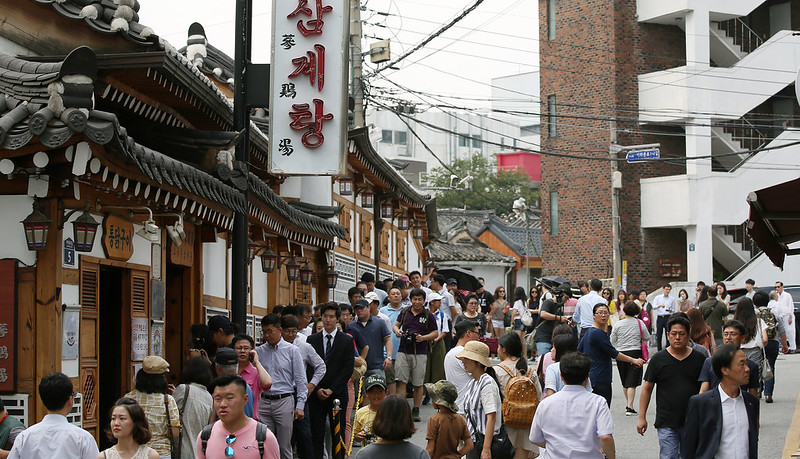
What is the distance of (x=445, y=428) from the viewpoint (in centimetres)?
897

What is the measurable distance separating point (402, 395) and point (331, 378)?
4.28ft

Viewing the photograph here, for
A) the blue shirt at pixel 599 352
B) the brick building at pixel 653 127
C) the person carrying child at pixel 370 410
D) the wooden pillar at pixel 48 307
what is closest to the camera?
the wooden pillar at pixel 48 307

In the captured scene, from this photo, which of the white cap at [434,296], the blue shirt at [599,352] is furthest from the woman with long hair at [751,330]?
the white cap at [434,296]

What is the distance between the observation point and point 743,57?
39.2 meters

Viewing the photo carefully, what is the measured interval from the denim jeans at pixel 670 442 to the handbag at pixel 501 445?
1.62 metres

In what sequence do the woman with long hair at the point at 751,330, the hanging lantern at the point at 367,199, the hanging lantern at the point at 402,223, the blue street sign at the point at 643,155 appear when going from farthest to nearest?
the blue street sign at the point at 643,155, the hanging lantern at the point at 402,223, the hanging lantern at the point at 367,199, the woman with long hair at the point at 751,330

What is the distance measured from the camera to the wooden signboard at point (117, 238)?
36.6 ft

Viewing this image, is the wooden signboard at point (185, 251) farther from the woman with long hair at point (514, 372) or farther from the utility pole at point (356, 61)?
the utility pole at point (356, 61)

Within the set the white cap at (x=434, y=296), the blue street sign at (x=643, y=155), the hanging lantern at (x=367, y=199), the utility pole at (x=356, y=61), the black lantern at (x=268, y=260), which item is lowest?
the white cap at (x=434, y=296)

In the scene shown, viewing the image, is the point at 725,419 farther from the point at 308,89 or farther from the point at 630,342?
the point at 630,342

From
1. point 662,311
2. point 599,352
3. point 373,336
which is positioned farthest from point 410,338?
point 662,311

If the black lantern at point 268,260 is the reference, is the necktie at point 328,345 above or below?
below

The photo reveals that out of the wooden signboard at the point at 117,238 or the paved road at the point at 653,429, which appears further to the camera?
the paved road at the point at 653,429

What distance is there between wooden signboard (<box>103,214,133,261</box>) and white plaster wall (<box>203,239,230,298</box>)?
11.4 feet
